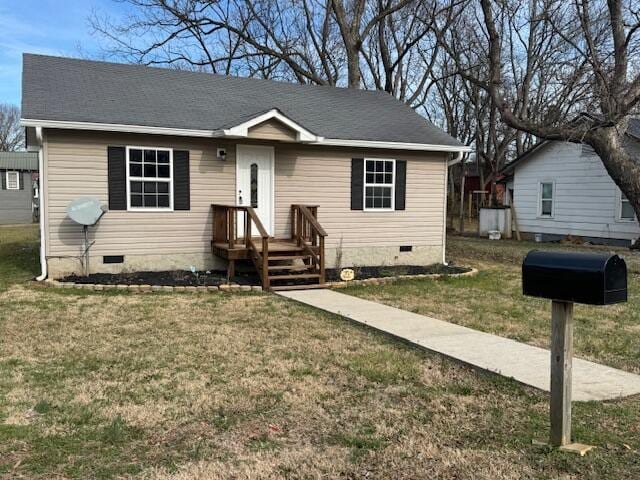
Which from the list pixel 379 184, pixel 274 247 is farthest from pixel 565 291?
pixel 379 184

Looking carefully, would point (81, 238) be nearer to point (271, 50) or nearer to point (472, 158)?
point (271, 50)

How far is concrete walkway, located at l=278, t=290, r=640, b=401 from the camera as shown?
4777mm

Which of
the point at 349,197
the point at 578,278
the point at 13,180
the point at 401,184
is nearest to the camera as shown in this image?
the point at 578,278

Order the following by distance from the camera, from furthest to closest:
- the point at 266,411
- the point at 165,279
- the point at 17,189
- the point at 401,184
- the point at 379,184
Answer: the point at 17,189
the point at 401,184
the point at 379,184
the point at 165,279
the point at 266,411

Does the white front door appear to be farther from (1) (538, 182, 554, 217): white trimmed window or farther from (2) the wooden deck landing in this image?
(1) (538, 182, 554, 217): white trimmed window

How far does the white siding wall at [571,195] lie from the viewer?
730 inches

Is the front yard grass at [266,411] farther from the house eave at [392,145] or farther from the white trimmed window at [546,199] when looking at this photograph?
the white trimmed window at [546,199]

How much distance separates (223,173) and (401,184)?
13.2 ft

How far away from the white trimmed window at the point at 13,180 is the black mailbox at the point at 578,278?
32891 mm

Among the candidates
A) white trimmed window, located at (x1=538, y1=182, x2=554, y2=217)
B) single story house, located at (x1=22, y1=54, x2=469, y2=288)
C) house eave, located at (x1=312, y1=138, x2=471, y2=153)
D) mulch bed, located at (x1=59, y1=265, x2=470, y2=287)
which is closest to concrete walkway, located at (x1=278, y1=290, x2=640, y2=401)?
mulch bed, located at (x1=59, y1=265, x2=470, y2=287)

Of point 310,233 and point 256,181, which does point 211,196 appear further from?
point 310,233

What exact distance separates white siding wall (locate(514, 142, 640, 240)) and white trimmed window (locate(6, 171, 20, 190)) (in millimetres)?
25476

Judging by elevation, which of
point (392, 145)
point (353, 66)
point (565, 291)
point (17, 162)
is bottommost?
point (565, 291)

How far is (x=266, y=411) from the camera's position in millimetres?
4199
